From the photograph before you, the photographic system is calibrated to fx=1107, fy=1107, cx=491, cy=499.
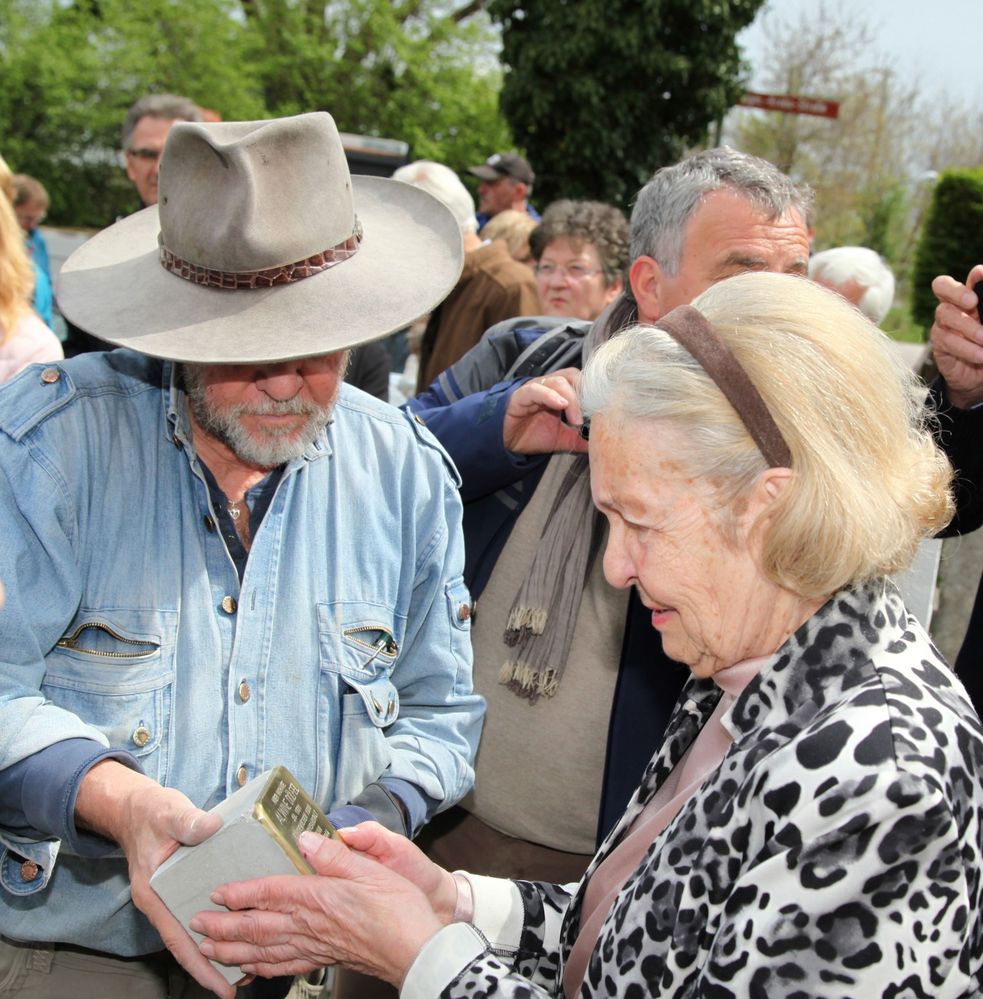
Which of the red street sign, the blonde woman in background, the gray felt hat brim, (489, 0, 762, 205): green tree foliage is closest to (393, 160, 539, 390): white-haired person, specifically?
the blonde woman in background

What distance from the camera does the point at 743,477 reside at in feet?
4.99

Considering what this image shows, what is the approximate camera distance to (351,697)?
77.9 inches

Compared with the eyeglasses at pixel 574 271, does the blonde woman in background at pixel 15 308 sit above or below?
above

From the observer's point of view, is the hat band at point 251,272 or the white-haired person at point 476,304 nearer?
the hat band at point 251,272

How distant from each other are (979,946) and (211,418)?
1.44m

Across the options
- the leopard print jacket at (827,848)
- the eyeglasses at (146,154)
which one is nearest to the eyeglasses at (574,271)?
the eyeglasses at (146,154)

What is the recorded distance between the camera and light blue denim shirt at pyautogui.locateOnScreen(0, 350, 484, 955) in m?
1.78

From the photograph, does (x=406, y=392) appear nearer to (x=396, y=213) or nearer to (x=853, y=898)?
(x=396, y=213)

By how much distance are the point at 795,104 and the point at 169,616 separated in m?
9.14

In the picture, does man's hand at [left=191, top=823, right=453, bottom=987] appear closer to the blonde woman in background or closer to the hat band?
the hat band

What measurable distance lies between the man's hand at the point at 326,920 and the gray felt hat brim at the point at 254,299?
829 mm

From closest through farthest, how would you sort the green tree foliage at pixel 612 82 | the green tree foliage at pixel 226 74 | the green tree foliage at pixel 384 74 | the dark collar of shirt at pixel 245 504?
the dark collar of shirt at pixel 245 504 → the green tree foliage at pixel 612 82 → the green tree foliage at pixel 226 74 → the green tree foliage at pixel 384 74

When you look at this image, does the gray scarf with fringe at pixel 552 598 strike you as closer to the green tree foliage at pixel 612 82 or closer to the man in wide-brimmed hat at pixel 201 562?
the man in wide-brimmed hat at pixel 201 562

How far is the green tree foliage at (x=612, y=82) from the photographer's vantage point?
55.8 feet
